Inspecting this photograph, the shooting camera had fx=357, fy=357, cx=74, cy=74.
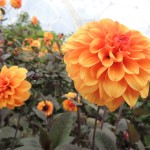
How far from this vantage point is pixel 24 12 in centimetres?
431

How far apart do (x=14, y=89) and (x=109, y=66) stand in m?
0.35

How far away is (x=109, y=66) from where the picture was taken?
2.22 feet

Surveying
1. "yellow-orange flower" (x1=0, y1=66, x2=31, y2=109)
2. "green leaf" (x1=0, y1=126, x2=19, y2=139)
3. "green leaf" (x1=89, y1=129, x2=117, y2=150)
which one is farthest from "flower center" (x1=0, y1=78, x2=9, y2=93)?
"green leaf" (x1=89, y1=129, x2=117, y2=150)

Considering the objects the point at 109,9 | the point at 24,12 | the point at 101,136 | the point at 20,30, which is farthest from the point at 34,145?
the point at 24,12

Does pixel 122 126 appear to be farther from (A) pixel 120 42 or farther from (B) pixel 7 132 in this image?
(A) pixel 120 42

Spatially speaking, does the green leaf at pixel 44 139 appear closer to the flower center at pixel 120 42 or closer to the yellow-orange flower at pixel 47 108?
the flower center at pixel 120 42

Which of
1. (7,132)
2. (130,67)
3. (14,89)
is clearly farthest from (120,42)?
(7,132)

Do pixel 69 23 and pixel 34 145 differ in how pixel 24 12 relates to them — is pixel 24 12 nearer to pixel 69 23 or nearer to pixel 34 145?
A: pixel 69 23

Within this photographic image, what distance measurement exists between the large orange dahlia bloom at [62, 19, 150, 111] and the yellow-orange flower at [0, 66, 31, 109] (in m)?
0.22

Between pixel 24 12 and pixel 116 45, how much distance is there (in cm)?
373

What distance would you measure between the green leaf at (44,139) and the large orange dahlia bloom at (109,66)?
143 mm

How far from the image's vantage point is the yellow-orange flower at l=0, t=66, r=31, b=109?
0.92 m

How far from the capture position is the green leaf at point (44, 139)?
79 centimetres

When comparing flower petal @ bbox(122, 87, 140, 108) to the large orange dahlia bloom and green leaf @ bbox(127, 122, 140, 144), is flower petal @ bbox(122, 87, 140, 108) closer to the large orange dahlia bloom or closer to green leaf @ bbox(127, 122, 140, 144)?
the large orange dahlia bloom
